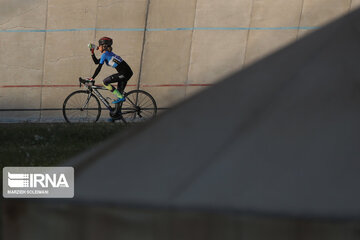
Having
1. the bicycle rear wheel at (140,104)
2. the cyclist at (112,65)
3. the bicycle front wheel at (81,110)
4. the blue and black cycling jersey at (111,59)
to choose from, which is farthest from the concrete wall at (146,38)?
the blue and black cycling jersey at (111,59)

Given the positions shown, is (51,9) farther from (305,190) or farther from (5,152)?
(305,190)

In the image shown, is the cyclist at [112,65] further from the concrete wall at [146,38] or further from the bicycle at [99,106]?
the concrete wall at [146,38]

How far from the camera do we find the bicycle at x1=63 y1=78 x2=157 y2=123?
20328 millimetres

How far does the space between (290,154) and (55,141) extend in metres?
13.5

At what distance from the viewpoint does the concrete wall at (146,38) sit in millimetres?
26188

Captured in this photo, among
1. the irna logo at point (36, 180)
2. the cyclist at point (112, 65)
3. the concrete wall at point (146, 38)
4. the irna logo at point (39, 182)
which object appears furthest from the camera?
the concrete wall at point (146, 38)

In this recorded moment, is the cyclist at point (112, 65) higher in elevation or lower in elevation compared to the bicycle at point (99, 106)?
higher

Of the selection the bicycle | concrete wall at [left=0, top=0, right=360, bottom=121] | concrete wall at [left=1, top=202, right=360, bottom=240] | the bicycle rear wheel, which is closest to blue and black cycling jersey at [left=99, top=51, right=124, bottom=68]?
the bicycle

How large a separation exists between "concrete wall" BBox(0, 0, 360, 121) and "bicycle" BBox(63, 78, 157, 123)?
4.14m

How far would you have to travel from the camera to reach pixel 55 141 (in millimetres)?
16875

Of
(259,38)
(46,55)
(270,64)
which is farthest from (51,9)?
(270,64)

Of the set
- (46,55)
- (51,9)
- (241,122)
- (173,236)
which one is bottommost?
(173,236)

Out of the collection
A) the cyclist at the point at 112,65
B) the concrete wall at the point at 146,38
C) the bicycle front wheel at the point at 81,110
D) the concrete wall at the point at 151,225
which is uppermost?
the concrete wall at the point at 146,38

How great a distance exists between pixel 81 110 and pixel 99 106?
0.51m
